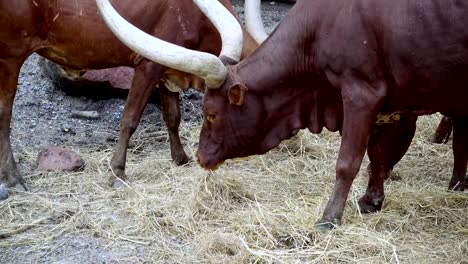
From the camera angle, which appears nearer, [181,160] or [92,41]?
[92,41]

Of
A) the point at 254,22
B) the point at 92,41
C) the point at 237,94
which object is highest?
the point at 254,22

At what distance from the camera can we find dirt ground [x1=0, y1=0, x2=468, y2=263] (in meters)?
4.25

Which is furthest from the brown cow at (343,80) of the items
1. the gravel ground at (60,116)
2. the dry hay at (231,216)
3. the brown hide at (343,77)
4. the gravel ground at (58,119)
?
the gravel ground at (60,116)

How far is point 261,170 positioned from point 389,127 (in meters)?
1.23

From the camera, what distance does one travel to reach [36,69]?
7.52 metres

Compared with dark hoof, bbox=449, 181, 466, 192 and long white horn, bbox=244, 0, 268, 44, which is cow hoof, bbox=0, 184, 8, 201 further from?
dark hoof, bbox=449, 181, 466, 192

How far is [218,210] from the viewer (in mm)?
4855

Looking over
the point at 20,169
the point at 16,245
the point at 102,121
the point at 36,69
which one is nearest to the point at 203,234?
the point at 16,245

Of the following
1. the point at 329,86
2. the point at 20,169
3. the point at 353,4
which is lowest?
the point at 20,169

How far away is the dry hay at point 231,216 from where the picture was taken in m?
4.24

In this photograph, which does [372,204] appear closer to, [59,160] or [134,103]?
[134,103]

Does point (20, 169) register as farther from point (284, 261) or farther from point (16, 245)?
point (284, 261)

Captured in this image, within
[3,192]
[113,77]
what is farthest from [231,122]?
[113,77]

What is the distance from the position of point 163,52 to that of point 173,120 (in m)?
1.79
